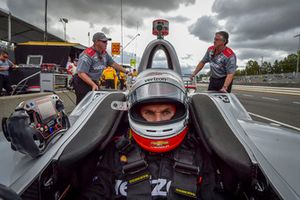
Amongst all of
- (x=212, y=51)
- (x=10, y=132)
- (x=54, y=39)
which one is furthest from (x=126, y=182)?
(x=54, y=39)

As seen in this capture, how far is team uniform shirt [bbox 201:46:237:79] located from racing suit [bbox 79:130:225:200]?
8.99 feet

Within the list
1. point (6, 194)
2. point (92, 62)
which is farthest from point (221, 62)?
point (6, 194)

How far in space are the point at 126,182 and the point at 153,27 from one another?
2347mm

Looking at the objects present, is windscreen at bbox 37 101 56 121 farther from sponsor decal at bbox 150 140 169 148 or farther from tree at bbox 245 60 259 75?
tree at bbox 245 60 259 75

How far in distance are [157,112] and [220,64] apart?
290 cm

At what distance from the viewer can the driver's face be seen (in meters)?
1.55

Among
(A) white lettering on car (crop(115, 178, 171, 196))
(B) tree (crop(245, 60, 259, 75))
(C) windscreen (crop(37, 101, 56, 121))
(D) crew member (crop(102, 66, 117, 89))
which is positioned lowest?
(A) white lettering on car (crop(115, 178, 171, 196))

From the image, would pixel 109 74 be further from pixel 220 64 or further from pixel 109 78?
pixel 220 64

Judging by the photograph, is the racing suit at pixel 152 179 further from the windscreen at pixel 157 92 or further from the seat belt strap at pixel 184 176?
the windscreen at pixel 157 92

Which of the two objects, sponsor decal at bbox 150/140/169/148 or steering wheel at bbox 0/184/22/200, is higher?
steering wheel at bbox 0/184/22/200

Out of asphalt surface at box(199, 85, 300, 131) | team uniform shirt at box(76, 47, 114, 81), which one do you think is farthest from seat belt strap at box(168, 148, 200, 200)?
asphalt surface at box(199, 85, 300, 131)

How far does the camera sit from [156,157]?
4.83ft

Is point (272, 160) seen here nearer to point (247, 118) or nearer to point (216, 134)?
point (216, 134)

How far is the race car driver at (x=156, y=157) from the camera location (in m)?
1.32
